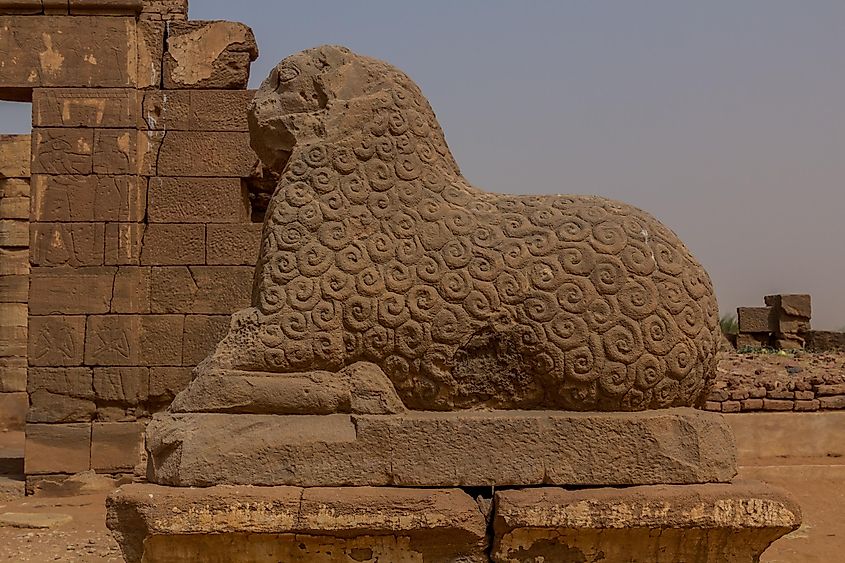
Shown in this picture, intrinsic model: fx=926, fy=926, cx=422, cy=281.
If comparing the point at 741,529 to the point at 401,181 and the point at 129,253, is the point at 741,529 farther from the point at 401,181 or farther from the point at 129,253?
the point at 129,253

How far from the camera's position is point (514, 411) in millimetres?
3006

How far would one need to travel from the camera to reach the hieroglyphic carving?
295 cm

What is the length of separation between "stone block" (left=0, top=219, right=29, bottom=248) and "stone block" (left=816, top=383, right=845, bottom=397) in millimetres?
9806

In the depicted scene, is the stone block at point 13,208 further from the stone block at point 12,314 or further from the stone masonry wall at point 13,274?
the stone block at point 12,314

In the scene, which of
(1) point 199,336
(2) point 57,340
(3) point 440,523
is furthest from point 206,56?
(3) point 440,523

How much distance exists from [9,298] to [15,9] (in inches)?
227

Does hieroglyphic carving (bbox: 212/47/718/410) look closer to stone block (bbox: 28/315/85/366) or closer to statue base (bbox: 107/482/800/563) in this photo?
statue base (bbox: 107/482/800/563)

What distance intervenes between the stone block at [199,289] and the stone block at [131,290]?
6 cm

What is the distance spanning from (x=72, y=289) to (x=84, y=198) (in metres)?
0.75

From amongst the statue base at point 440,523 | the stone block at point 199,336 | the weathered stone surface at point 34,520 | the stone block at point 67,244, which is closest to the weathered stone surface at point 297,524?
the statue base at point 440,523

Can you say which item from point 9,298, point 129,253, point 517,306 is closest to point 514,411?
point 517,306

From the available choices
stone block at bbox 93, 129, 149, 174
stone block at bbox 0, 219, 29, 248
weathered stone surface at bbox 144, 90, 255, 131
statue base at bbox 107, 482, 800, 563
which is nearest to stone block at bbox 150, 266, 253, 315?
stone block at bbox 93, 129, 149, 174

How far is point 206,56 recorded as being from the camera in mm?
7816

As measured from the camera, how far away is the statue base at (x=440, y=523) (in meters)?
2.75
